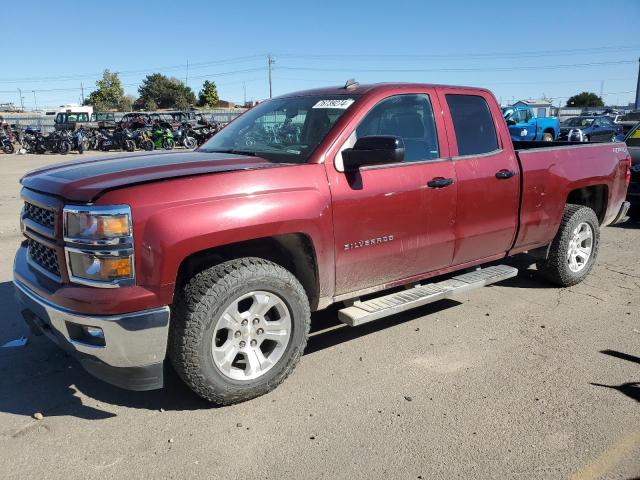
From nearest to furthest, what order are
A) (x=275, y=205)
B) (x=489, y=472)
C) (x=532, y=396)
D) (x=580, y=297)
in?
1. (x=489, y=472)
2. (x=275, y=205)
3. (x=532, y=396)
4. (x=580, y=297)

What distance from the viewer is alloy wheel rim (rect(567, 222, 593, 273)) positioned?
545cm

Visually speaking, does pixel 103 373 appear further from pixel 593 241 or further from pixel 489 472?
pixel 593 241

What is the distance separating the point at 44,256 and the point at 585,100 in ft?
298

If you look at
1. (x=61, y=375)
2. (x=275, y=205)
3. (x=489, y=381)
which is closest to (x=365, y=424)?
(x=489, y=381)

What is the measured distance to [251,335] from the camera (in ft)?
10.7

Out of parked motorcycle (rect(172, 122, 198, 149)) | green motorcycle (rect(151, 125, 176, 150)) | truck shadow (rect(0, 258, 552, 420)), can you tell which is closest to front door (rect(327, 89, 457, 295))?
truck shadow (rect(0, 258, 552, 420))

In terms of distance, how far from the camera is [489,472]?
8.71 feet

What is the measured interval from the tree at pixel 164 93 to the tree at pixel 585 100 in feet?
202

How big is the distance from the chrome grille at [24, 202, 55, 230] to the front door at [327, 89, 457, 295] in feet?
5.53

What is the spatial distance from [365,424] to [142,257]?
1.58 m

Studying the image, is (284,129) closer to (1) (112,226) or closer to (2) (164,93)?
(1) (112,226)

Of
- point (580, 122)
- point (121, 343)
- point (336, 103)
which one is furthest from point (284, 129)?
point (580, 122)

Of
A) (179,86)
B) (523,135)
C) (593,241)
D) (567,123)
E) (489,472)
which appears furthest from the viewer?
(179,86)

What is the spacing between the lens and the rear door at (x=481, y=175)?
4246 millimetres
